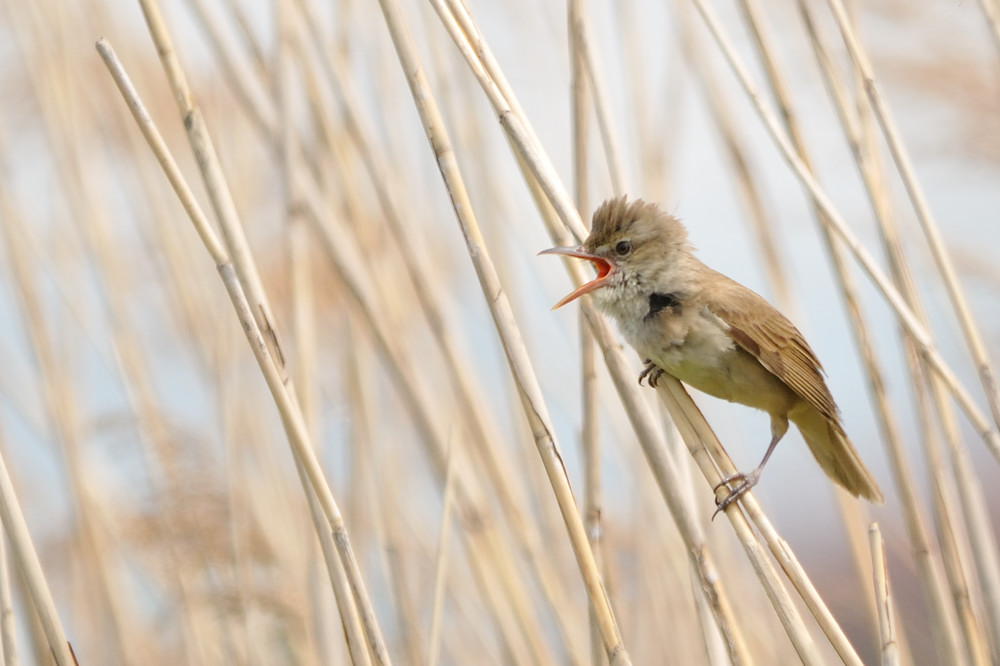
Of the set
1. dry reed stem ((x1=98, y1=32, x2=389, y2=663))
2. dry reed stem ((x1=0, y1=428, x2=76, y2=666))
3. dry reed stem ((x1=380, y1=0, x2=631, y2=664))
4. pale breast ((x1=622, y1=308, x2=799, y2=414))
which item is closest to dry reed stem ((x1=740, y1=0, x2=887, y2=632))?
pale breast ((x1=622, y1=308, x2=799, y2=414))

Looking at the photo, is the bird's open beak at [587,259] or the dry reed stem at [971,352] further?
the dry reed stem at [971,352]

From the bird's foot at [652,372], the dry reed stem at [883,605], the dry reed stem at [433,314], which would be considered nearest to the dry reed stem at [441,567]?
the dry reed stem at [433,314]

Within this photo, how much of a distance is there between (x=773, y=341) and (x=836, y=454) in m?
0.24

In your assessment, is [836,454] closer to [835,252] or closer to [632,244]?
[835,252]

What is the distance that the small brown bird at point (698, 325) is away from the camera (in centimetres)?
152

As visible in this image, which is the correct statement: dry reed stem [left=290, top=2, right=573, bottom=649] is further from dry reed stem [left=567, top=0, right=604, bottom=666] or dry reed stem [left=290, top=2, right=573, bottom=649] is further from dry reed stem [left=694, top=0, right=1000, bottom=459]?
dry reed stem [left=694, top=0, right=1000, bottom=459]

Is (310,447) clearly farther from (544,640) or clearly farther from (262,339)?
(544,640)

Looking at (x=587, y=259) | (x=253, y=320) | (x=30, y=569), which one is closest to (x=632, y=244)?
(x=587, y=259)

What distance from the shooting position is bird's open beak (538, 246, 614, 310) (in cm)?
138

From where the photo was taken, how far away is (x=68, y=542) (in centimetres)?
222

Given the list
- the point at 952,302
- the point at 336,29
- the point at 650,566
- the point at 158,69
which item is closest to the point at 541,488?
the point at 650,566

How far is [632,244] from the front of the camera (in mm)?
1570

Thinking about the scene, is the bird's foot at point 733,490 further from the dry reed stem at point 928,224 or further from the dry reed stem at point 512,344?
the dry reed stem at point 928,224

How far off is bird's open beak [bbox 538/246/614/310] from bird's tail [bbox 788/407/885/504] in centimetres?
46
